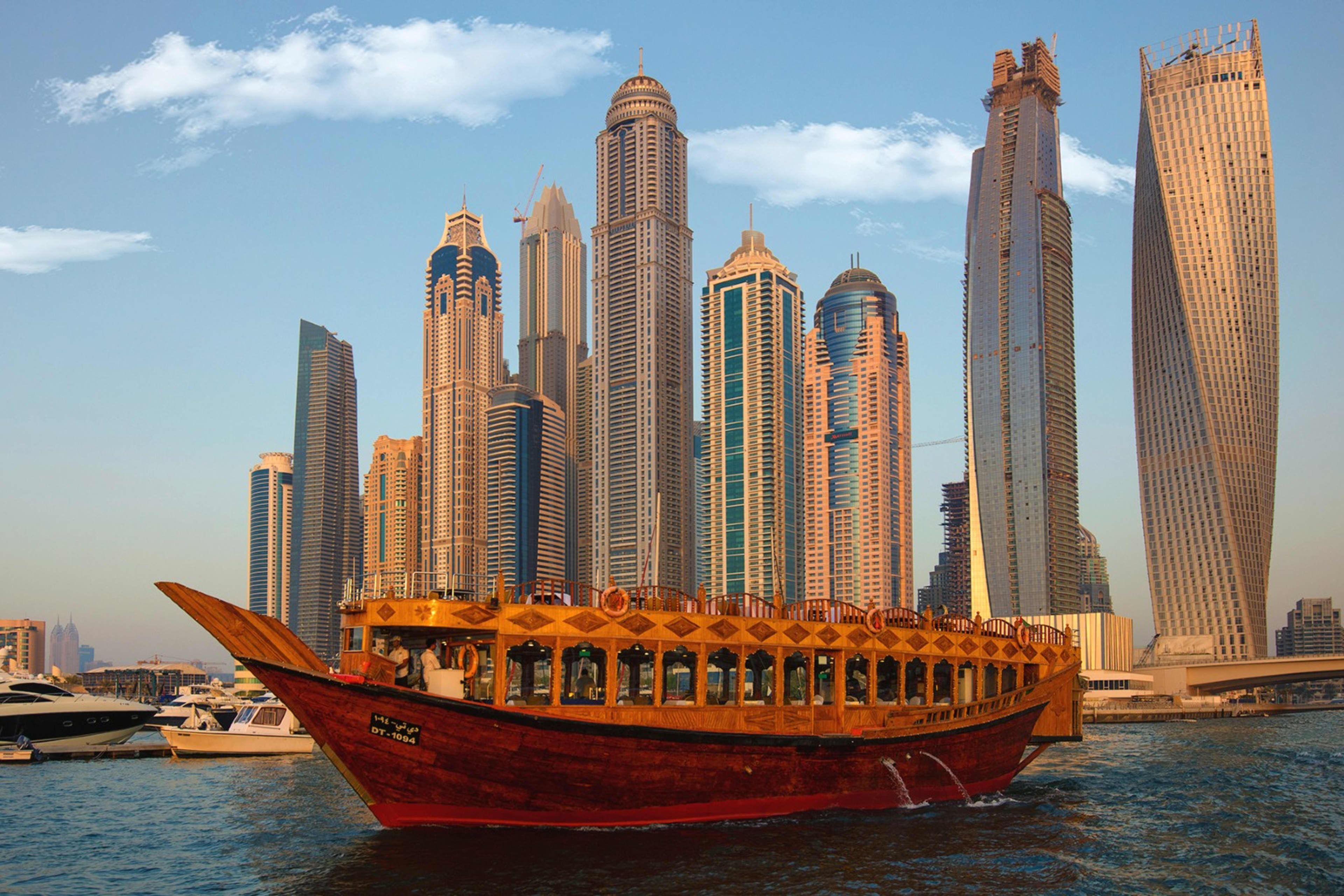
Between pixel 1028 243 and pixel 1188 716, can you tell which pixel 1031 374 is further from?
pixel 1188 716

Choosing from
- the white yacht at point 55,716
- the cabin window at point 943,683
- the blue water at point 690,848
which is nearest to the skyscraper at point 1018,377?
the blue water at point 690,848

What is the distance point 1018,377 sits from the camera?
7372 inches

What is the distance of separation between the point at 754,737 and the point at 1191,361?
147503 millimetres

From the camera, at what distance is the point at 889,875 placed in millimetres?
21953

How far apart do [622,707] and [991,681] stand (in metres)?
15.0

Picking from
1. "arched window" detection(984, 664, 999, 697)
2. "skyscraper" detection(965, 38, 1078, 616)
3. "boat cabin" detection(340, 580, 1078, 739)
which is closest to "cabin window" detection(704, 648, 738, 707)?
"boat cabin" detection(340, 580, 1078, 739)

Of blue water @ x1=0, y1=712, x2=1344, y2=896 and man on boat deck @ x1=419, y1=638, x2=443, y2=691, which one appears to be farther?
man on boat deck @ x1=419, y1=638, x2=443, y2=691

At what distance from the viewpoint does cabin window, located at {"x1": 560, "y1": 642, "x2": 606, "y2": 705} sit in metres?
24.6

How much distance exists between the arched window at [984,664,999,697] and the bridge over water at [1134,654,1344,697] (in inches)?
4609

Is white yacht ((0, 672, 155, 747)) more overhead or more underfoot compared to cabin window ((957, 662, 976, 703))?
more underfoot

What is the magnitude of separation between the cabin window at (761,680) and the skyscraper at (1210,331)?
471 feet

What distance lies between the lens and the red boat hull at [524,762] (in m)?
22.0

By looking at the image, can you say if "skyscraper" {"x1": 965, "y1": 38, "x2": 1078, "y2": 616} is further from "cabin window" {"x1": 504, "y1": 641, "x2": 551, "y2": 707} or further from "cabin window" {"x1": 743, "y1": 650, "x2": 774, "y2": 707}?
"cabin window" {"x1": 504, "y1": 641, "x2": 551, "y2": 707}

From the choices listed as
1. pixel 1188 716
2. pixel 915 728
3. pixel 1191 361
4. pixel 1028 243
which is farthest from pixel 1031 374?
pixel 915 728
